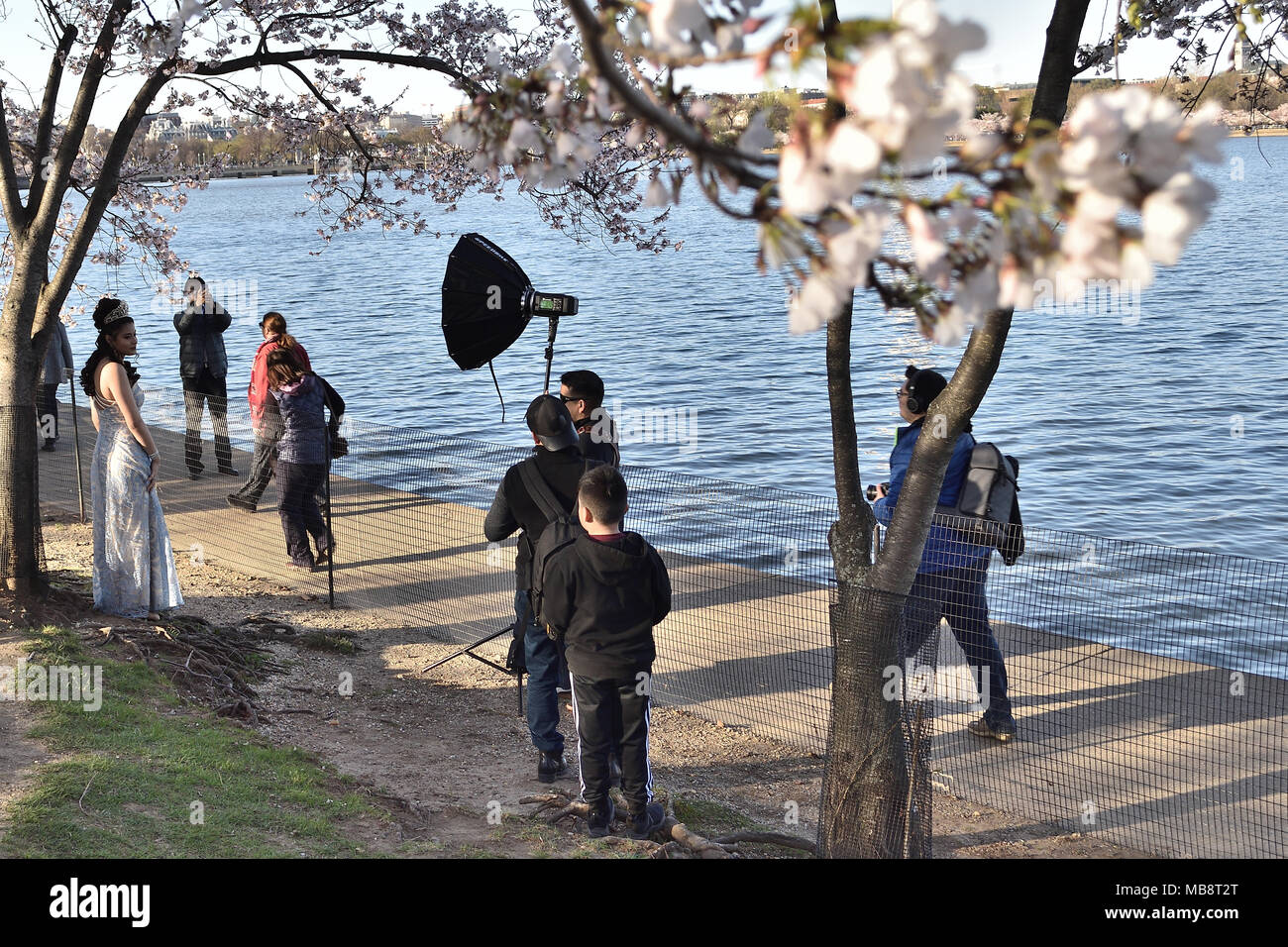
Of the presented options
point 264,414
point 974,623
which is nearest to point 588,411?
point 974,623

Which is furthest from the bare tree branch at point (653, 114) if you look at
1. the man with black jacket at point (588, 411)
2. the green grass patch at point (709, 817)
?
the man with black jacket at point (588, 411)

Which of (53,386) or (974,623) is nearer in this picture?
(974,623)

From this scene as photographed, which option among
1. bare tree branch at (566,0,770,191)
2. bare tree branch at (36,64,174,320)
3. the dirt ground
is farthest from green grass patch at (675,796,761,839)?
bare tree branch at (36,64,174,320)

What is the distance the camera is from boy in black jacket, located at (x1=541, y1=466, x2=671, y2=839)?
595cm

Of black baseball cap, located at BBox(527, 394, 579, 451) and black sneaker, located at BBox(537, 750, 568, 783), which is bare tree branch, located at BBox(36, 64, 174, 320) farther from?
black sneaker, located at BBox(537, 750, 568, 783)

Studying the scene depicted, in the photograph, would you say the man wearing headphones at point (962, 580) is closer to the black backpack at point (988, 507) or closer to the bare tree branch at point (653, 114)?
the black backpack at point (988, 507)

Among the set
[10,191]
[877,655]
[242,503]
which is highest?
[10,191]

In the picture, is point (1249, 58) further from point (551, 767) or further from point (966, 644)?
point (551, 767)

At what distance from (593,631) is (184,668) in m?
3.25

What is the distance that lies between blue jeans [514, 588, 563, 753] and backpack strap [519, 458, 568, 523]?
62cm

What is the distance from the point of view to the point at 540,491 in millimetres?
6781

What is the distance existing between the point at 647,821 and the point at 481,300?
13.2 feet
